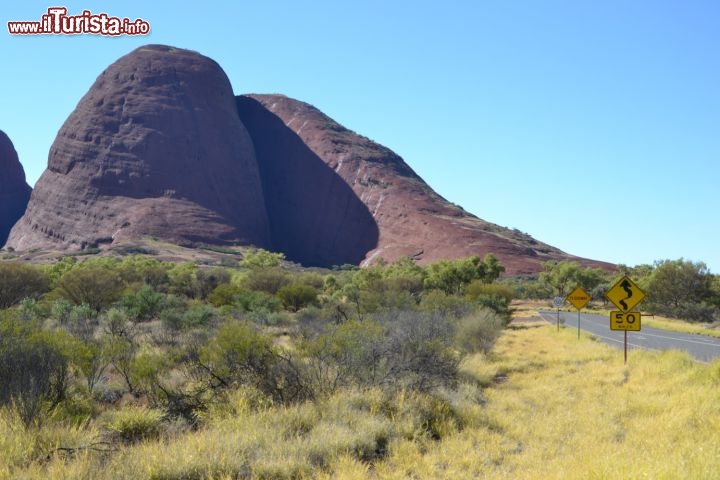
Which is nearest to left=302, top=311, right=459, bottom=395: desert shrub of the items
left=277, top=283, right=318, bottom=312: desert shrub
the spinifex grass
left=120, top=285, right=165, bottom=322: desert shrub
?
the spinifex grass

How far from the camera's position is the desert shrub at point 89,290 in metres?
31.5

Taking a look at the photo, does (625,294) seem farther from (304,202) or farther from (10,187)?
(10,187)

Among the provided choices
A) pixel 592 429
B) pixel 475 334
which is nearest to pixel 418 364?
pixel 592 429

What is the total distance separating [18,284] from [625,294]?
32.5 metres

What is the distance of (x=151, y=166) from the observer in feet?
360

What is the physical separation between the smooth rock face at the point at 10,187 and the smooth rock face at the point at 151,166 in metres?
25.6

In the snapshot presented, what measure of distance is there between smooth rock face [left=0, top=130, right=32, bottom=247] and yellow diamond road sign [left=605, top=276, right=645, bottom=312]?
470 ft

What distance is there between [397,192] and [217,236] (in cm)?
3614

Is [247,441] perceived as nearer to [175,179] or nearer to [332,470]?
[332,470]

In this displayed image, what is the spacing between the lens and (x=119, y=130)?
11275cm

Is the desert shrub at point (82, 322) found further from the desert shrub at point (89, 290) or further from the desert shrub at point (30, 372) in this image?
the desert shrub at point (30, 372)

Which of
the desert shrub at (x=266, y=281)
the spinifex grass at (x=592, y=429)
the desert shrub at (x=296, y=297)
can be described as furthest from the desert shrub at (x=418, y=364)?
the desert shrub at (x=266, y=281)

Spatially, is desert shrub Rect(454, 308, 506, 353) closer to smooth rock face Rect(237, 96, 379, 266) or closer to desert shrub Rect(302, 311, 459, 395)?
desert shrub Rect(302, 311, 459, 395)

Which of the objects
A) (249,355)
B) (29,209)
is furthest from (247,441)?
(29,209)
